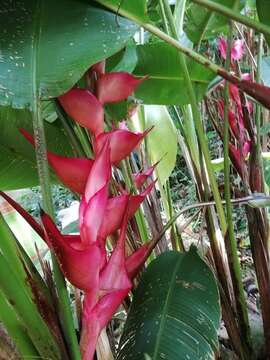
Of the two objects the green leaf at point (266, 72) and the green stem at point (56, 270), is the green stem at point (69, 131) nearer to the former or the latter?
the green stem at point (56, 270)

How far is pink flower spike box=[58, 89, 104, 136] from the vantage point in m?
0.43

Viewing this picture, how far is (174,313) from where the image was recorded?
44 cm

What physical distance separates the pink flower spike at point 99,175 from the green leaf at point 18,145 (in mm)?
220

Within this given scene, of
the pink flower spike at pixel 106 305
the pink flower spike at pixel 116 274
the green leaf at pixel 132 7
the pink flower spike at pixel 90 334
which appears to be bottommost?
the pink flower spike at pixel 90 334

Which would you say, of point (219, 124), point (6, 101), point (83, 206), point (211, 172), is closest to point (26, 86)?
point (6, 101)

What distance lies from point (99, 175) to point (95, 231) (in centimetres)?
5

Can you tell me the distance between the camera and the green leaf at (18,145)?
58 cm

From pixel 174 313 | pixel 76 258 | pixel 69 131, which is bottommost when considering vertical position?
pixel 174 313

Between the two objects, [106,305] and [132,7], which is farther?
[132,7]

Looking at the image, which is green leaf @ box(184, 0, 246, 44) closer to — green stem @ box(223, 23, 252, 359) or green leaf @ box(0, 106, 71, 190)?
green stem @ box(223, 23, 252, 359)

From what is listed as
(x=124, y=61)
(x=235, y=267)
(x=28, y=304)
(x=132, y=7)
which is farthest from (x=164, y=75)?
(x=28, y=304)

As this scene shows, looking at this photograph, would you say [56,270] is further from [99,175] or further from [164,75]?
[164,75]

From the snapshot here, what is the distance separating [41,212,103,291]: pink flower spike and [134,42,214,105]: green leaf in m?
0.38

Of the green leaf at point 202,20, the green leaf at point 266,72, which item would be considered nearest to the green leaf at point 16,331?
the green leaf at point 202,20
